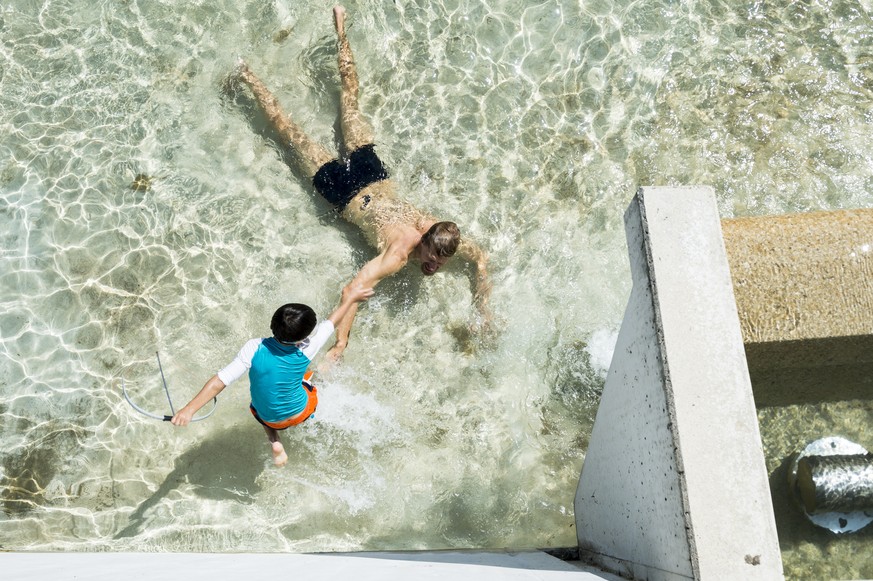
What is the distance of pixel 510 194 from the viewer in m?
6.72

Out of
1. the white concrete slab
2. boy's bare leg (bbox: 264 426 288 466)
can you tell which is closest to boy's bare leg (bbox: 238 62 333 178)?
boy's bare leg (bbox: 264 426 288 466)

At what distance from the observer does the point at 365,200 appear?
6.38m

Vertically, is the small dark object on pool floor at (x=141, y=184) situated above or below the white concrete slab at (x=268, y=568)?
above

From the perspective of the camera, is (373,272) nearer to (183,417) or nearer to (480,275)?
(480,275)

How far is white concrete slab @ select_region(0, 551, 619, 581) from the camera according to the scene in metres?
3.12

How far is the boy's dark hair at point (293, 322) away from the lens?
Answer: 4.39 metres

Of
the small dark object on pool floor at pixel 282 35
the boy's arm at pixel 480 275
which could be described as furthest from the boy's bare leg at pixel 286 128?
the boy's arm at pixel 480 275

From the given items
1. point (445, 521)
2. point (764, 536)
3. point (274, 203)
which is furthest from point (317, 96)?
point (764, 536)

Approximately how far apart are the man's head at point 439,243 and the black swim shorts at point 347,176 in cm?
103

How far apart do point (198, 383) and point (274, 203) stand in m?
1.78

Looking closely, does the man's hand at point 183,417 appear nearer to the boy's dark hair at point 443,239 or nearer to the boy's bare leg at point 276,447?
the boy's bare leg at point 276,447

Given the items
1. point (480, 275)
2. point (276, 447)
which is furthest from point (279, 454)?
point (480, 275)

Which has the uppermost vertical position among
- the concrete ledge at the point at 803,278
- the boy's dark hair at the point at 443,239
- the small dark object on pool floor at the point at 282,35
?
the small dark object on pool floor at the point at 282,35

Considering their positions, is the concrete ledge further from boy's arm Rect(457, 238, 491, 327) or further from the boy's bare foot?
the boy's bare foot
